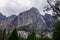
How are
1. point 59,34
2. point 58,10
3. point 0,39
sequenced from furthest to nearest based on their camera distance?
1. point 0,39
2. point 59,34
3. point 58,10

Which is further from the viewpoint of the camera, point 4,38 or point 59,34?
A: point 4,38

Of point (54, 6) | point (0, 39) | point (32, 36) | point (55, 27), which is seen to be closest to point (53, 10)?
point (54, 6)

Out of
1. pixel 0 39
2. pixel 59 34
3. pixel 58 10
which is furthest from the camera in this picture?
pixel 0 39

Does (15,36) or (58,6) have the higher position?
(58,6)

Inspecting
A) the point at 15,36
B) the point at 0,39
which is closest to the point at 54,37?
the point at 15,36

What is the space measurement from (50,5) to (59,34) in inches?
193

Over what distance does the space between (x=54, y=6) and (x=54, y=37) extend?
5491mm

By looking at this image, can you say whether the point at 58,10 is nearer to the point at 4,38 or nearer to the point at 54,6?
the point at 54,6

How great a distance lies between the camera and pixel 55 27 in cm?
3538

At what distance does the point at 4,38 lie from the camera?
7781 centimetres

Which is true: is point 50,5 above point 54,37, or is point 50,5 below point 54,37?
above

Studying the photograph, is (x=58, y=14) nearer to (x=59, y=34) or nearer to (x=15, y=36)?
(x=59, y=34)

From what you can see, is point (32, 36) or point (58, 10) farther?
point (32, 36)

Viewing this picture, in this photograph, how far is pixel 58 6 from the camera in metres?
33.1
